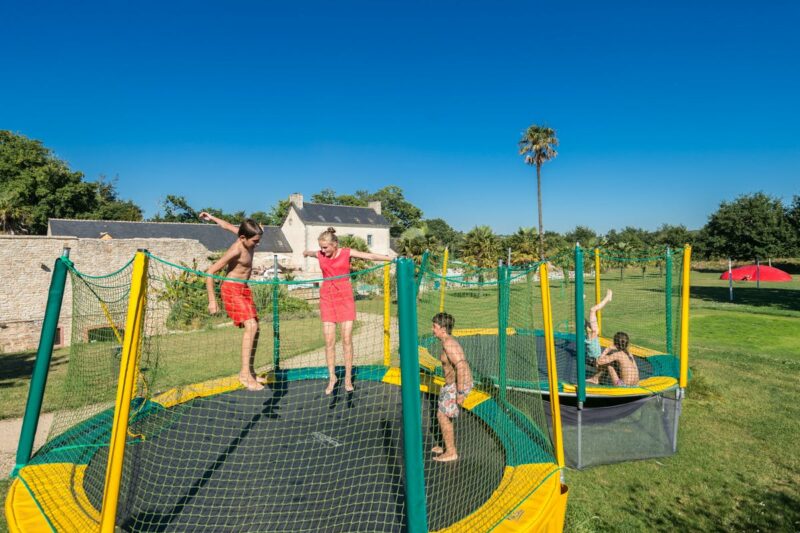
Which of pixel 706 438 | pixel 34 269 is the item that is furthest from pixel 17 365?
pixel 706 438

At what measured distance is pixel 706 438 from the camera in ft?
15.1

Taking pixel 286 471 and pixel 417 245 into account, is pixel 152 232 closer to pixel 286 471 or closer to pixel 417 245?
pixel 417 245

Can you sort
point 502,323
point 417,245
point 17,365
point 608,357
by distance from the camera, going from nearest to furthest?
point 502,323 < point 608,357 < point 17,365 < point 417,245

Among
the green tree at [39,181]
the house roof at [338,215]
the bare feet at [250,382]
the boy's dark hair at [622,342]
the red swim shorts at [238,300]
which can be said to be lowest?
the bare feet at [250,382]

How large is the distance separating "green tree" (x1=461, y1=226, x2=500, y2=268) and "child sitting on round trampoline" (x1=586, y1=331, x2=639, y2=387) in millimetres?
16789

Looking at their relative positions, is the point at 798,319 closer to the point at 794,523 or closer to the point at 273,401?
the point at 794,523

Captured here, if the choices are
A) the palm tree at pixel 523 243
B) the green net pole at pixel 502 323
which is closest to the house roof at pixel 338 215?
the palm tree at pixel 523 243

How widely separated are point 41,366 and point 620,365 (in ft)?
16.5

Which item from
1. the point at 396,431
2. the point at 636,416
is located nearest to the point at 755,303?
the point at 636,416

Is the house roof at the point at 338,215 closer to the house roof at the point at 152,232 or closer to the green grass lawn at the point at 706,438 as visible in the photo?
the house roof at the point at 152,232

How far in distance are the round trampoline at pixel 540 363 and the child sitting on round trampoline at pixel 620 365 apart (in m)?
0.12

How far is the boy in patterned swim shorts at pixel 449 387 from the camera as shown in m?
3.12

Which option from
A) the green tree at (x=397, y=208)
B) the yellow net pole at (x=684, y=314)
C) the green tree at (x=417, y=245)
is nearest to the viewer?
the yellow net pole at (x=684, y=314)

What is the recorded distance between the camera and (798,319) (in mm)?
12273
